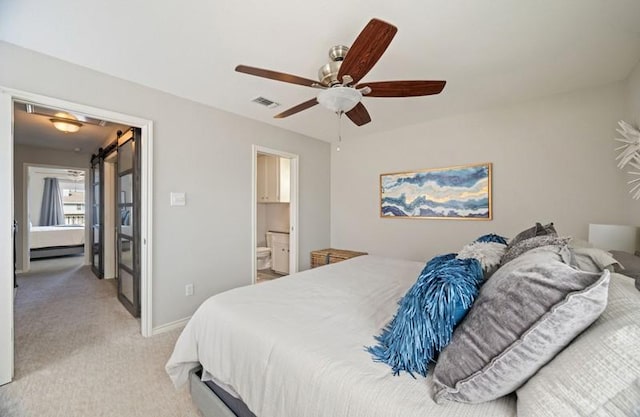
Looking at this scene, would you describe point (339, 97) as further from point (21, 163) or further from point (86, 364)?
point (21, 163)

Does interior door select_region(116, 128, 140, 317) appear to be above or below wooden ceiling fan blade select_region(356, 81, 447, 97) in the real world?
below

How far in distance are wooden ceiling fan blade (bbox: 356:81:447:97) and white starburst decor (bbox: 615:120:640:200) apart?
1.68m

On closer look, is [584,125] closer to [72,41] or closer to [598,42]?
[598,42]

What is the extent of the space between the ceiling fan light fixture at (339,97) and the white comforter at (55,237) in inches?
303

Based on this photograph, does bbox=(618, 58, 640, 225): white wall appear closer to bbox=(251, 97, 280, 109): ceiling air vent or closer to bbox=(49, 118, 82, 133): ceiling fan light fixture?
bbox=(251, 97, 280, 109): ceiling air vent

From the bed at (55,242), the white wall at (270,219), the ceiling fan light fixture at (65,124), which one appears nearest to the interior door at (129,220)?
the ceiling fan light fixture at (65,124)

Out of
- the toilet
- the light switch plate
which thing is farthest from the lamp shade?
the toilet

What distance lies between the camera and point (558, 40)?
1.87m

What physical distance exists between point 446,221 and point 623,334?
9.47 ft

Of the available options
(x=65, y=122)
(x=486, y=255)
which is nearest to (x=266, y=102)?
(x=486, y=255)

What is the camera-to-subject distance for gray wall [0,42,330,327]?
2.14 meters

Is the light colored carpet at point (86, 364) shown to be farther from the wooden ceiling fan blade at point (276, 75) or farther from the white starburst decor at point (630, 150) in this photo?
the white starburst decor at point (630, 150)

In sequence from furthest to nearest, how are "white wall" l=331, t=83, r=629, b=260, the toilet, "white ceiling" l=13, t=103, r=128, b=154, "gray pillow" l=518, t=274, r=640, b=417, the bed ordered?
the bed < the toilet < "white ceiling" l=13, t=103, r=128, b=154 < "white wall" l=331, t=83, r=629, b=260 < "gray pillow" l=518, t=274, r=640, b=417

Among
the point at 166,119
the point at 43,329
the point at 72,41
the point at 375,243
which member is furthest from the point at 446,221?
the point at 43,329
